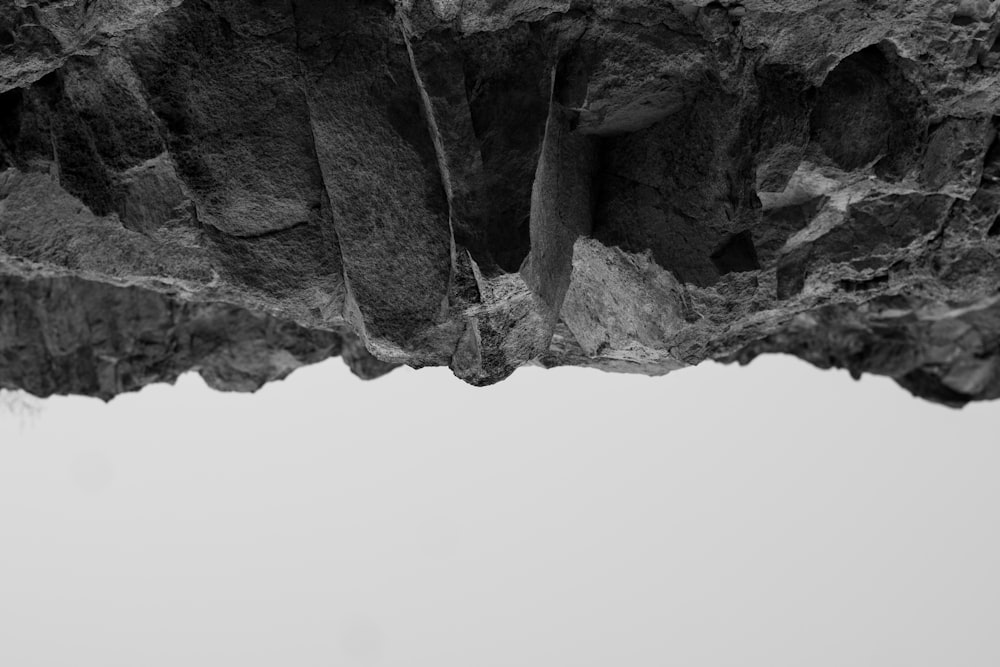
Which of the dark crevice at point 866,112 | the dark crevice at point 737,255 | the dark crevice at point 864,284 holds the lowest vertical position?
the dark crevice at point 864,284

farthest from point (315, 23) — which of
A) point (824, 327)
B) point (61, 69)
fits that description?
point (824, 327)

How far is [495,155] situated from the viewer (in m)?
4.80

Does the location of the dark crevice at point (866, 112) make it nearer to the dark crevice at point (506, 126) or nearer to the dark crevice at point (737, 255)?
the dark crevice at point (737, 255)

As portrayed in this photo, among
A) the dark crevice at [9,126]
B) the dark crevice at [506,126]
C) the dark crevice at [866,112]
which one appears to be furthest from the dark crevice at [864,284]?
the dark crevice at [9,126]

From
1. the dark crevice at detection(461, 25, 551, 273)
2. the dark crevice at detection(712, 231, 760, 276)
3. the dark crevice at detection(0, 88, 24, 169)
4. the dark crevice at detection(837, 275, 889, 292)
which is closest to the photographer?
the dark crevice at detection(461, 25, 551, 273)

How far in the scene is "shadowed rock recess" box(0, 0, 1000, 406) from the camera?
483cm

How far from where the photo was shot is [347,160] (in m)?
5.09

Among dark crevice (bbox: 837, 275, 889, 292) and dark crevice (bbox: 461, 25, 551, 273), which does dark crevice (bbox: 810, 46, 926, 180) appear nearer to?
dark crevice (bbox: 837, 275, 889, 292)

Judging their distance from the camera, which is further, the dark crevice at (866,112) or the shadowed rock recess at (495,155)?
the dark crevice at (866,112)

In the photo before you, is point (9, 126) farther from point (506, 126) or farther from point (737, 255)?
point (737, 255)

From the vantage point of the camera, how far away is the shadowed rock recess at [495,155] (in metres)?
4.83

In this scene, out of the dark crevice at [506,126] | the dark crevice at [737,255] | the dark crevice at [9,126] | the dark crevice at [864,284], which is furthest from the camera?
the dark crevice at [864,284]

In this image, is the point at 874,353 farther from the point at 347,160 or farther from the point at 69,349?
the point at 69,349

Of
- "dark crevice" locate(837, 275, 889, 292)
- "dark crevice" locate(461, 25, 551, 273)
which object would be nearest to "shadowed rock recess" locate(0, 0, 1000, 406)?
"dark crevice" locate(461, 25, 551, 273)
